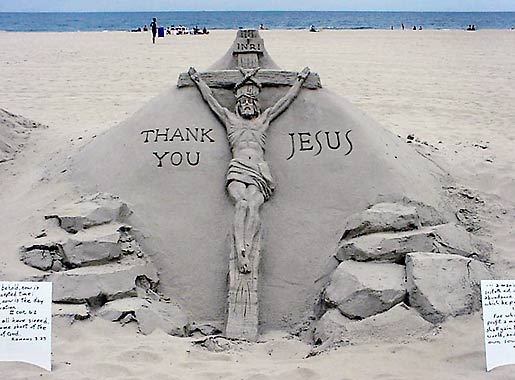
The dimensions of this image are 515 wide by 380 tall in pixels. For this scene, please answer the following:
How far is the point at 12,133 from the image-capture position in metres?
7.93

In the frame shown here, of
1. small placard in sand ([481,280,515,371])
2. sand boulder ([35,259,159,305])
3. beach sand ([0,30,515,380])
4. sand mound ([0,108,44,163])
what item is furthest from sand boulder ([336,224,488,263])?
sand mound ([0,108,44,163])

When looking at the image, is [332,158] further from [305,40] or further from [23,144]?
[305,40]

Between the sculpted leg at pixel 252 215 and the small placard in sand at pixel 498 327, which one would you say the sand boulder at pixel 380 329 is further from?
the sculpted leg at pixel 252 215

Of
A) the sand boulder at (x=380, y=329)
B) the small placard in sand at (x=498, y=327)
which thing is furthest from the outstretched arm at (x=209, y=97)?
the small placard in sand at (x=498, y=327)

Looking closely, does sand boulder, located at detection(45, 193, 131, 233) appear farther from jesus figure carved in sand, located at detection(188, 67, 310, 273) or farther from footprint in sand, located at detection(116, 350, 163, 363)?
footprint in sand, located at detection(116, 350, 163, 363)

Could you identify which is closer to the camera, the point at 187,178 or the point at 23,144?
the point at 187,178

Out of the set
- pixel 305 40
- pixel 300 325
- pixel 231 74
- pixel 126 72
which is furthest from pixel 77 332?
pixel 305 40

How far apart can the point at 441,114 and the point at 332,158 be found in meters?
5.50

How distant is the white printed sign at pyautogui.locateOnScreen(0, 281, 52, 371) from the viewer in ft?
12.5

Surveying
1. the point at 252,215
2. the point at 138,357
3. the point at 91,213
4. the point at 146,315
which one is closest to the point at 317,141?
the point at 252,215

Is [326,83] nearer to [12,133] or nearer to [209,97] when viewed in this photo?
[12,133]

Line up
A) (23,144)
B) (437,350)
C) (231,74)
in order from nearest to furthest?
(437,350), (231,74), (23,144)

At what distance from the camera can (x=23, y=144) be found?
7.73m

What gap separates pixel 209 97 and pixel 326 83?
8.49m
